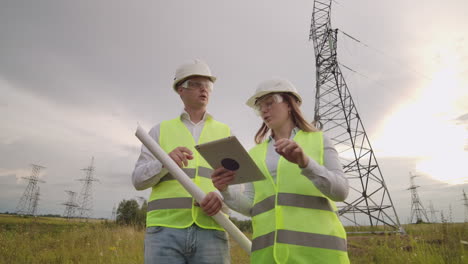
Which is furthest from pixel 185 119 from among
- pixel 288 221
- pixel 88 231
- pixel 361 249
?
pixel 88 231

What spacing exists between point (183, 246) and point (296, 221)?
38.7 inches

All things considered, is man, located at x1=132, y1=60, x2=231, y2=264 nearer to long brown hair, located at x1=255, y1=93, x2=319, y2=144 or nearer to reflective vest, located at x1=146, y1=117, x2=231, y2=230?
reflective vest, located at x1=146, y1=117, x2=231, y2=230

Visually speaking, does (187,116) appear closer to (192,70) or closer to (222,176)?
(192,70)

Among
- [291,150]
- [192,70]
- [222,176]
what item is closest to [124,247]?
[192,70]

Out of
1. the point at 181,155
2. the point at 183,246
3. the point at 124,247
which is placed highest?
the point at 181,155

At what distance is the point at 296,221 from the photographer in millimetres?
2039

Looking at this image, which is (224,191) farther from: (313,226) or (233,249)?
(233,249)

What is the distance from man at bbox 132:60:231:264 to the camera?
2.40 m

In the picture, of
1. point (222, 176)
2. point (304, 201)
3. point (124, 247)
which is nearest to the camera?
point (304, 201)

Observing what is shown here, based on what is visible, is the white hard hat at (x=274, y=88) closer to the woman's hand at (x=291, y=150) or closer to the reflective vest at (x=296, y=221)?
the reflective vest at (x=296, y=221)

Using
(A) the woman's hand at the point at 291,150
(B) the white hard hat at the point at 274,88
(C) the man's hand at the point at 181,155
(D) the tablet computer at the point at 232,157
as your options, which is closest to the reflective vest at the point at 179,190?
(C) the man's hand at the point at 181,155

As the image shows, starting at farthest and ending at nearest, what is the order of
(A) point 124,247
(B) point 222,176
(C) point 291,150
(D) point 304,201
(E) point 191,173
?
(A) point 124,247, (E) point 191,173, (B) point 222,176, (D) point 304,201, (C) point 291,150

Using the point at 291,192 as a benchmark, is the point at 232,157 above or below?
A: above

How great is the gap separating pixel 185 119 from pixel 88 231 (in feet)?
31.8
